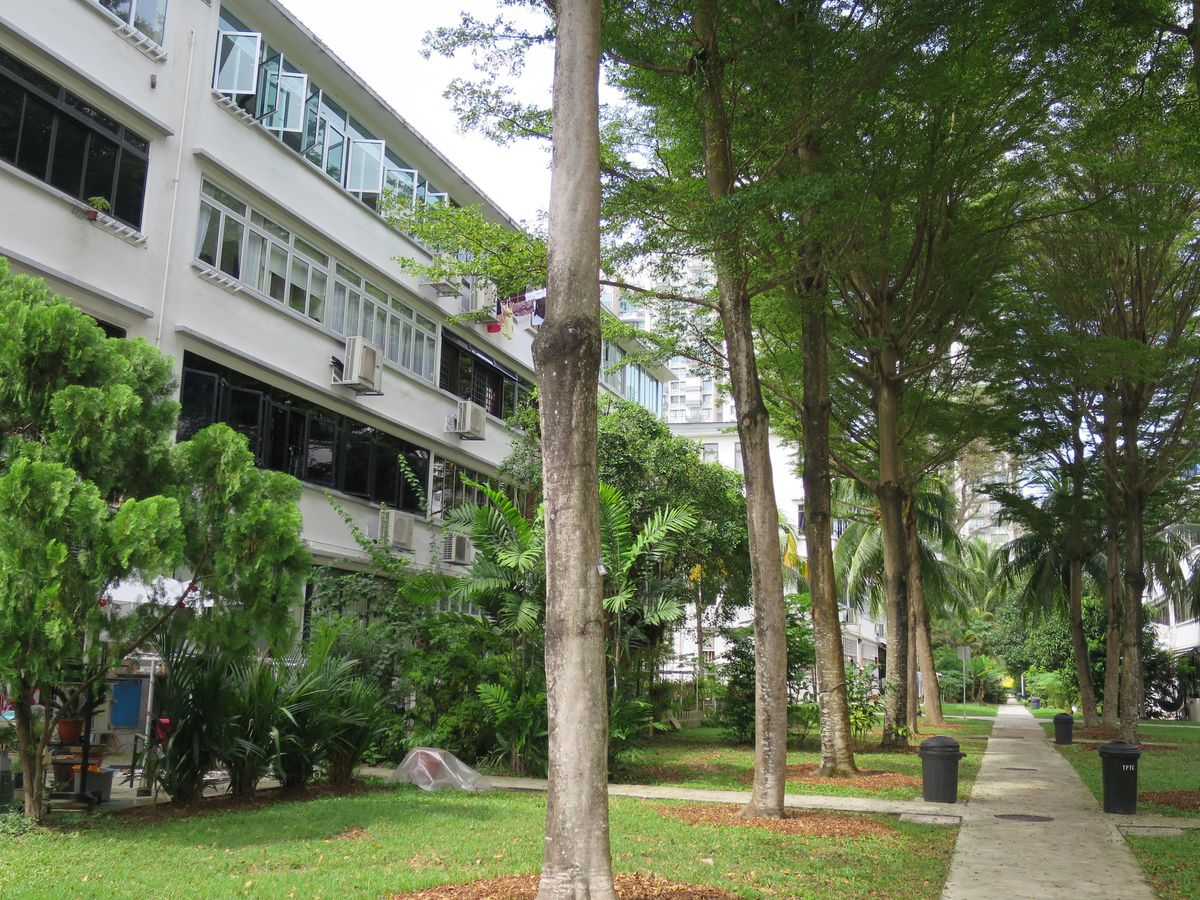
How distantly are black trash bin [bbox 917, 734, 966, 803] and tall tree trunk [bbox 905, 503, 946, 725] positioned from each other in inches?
545

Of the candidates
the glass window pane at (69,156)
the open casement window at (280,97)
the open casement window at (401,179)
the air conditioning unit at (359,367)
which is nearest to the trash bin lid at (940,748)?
the air conditioning unit at (359,367)

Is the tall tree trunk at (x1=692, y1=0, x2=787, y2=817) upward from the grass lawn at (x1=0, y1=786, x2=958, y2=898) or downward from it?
upward

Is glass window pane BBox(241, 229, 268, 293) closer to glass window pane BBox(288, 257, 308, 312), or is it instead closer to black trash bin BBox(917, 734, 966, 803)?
glass window pane BBox(288, 257, 308, 312)

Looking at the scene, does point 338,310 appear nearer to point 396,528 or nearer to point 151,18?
point 396,528

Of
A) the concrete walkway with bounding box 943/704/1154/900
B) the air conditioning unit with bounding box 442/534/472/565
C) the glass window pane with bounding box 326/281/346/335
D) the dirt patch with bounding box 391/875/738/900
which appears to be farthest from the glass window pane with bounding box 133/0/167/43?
the concrete walkway with bounding box 943/704/1154/900

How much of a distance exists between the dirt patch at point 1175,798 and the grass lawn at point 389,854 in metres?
4.31

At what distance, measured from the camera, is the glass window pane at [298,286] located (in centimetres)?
2036

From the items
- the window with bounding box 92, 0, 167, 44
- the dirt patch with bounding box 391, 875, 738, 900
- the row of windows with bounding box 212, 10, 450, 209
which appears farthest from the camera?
the row of windows with bounding box 212, 10, 450, 209

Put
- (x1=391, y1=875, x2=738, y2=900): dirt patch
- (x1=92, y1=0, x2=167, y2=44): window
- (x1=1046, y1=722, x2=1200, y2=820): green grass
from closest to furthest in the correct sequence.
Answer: (x1=391, y1=875, x2=738, y2=900): dirt patch
(x1=1046, y1=722, x2=1200, y2=820): green grass
(x1=92, y1=0, x2=167, y2=44): window

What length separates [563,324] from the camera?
6.73m

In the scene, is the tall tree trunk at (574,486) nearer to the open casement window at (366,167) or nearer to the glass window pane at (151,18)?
the glass window pane at (151,18)

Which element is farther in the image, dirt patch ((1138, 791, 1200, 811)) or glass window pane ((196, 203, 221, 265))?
glass window pane ((196, 203, 221, 265))

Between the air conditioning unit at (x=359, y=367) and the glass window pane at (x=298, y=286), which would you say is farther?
the air conditioning unit at (x=359, y=367)

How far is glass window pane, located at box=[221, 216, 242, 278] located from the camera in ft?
60.3
